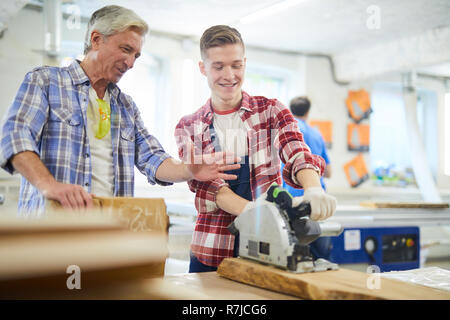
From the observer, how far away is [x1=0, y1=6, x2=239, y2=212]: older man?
4.04 feet

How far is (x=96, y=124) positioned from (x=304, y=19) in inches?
116

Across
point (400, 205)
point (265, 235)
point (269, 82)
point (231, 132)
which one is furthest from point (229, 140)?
point (269, 82)

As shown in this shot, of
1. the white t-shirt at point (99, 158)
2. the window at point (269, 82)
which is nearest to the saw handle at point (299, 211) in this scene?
the white t-shirt at point (99, 158)

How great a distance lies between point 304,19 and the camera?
3.83 meters

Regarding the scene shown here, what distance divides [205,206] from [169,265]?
1132 millimetres

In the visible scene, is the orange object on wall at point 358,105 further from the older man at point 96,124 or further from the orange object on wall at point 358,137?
the older man at point 96,124

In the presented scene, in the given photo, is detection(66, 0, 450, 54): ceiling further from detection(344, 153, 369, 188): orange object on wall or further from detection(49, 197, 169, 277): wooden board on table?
detection(49, 197, 169, 277): wooden board on table

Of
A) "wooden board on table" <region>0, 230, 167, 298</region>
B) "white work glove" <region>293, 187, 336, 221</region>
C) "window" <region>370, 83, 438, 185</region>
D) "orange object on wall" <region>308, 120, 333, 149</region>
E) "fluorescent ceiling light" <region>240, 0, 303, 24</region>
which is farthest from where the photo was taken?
"window" <region>370, 83, 438, 185</region>

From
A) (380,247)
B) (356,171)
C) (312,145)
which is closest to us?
(380,247)

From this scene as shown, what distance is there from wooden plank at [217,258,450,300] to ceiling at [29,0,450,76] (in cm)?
217

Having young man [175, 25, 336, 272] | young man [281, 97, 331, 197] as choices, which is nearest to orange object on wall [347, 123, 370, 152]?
young man [281, 97, 331, 197]

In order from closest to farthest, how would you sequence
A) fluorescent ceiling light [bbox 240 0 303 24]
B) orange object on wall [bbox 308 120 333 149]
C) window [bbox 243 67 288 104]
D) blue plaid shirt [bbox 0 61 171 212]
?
blue plaid shirt [bbox 0 61 171 212] → fluorescent ceiling light [bbox 240 0 303 24] → window [bbox 243 67 288 104] → orange object on wall [bbox 308 120 333 149]

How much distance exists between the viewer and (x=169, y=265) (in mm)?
2404

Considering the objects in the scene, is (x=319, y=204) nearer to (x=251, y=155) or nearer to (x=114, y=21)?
(x=251, y=155)
